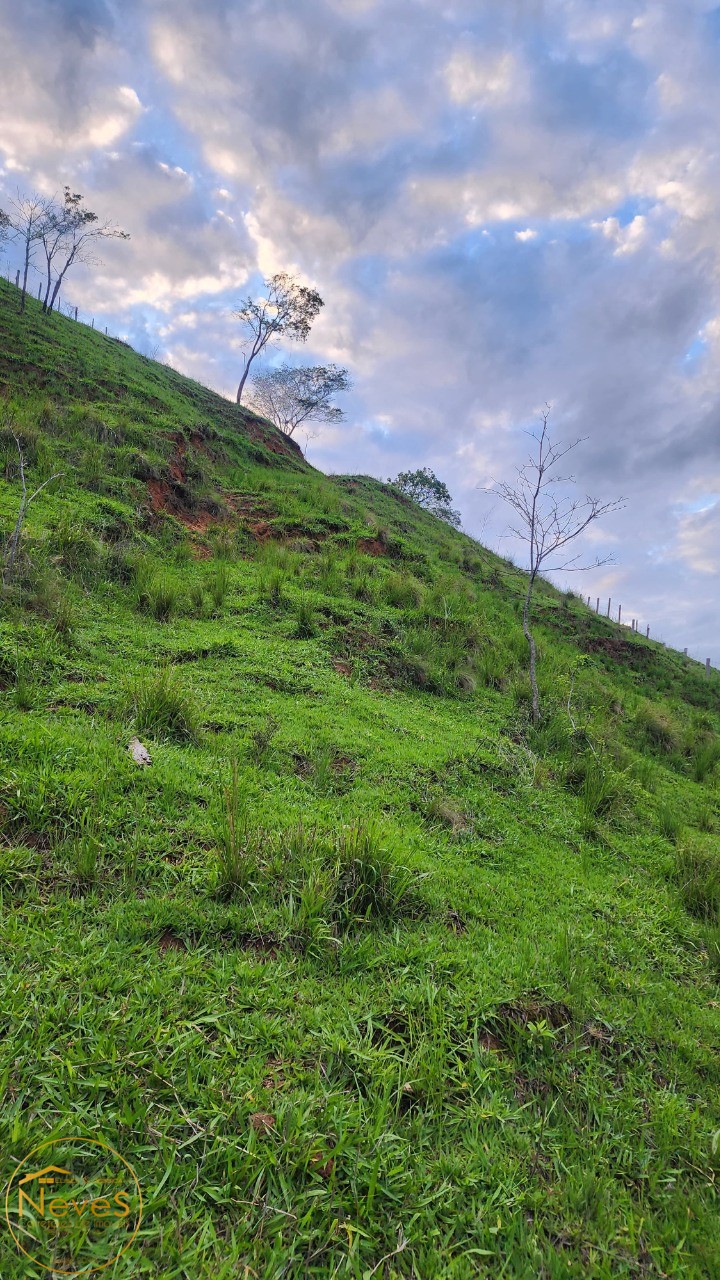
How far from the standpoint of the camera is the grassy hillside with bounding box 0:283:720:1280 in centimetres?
194

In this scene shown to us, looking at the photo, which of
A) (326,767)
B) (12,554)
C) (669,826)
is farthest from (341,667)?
(669,826)

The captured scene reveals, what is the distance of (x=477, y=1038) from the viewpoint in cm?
269

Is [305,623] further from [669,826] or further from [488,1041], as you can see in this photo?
[488,1041]

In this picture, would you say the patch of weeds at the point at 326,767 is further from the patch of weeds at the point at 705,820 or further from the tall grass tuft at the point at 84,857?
the patch of weeds at the point at 705,820

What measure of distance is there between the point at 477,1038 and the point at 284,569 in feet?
33.2

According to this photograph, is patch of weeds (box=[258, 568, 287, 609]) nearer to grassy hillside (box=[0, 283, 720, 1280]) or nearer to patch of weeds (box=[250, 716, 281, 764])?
grassy hillside (box=[0, 283, 720, 1280])

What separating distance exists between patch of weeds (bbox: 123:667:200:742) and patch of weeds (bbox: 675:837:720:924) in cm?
494

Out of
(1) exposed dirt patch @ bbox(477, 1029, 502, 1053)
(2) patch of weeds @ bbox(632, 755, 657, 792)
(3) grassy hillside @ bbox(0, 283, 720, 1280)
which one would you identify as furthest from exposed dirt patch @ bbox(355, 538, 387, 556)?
(1) exposed dirt patch @ bbox(477, 1029, 502, 1053)

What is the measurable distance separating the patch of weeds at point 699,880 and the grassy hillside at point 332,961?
0.08 feet

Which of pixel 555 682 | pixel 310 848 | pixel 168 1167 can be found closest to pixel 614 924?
pixel 310 848

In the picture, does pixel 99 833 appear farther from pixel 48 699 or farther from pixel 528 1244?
pixel 528 1244

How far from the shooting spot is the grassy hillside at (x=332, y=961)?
1944mm

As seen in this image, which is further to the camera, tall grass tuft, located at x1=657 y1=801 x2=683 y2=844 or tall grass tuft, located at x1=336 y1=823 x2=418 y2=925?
tall grass tuft, located at x1=657 y1=801 x2=683 y2=844

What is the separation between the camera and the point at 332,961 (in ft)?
9.86
